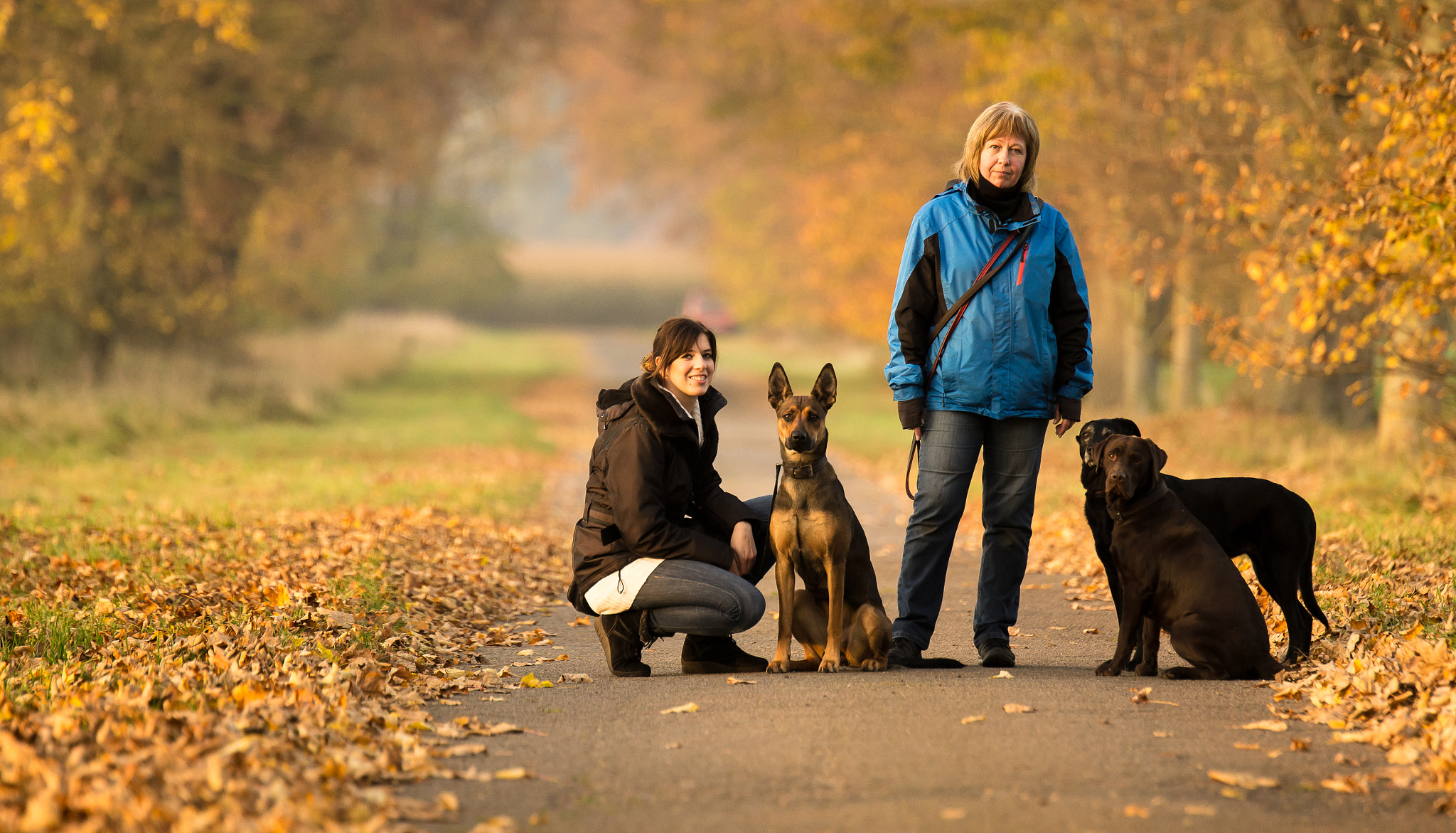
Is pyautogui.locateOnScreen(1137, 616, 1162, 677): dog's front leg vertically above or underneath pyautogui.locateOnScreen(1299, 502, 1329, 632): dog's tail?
underneath

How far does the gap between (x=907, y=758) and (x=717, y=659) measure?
6.04ft

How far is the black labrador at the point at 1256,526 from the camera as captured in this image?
6152mm

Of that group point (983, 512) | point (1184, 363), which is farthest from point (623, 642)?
point (1184, 363)

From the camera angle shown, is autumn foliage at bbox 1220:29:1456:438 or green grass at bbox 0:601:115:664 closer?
green grass at bbox 0:601:115:664

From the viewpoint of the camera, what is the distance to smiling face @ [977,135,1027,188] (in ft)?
20.2

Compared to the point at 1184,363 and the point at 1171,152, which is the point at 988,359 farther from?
the point at 1184,363

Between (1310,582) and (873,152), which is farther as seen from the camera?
(873,152)

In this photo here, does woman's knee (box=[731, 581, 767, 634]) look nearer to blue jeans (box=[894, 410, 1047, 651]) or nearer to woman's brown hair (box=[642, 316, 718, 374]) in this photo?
blue jeans (box=[894, 410, 1047, 651])

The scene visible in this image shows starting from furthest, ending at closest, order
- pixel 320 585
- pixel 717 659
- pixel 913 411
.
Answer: pixel 320 585 → pixel 717 659 → pixel 913 411

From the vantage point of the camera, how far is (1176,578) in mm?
5883

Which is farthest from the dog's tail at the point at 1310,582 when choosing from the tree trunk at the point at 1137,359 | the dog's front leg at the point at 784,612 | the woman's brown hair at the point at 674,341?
the tree trunk at the point at 1137,359

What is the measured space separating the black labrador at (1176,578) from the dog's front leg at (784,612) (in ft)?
4.63

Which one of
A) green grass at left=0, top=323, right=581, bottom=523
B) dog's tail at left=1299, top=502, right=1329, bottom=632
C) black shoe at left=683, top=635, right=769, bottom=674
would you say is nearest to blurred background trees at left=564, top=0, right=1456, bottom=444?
dog's tail at left=1299, top=502, right=1329, bottom=632

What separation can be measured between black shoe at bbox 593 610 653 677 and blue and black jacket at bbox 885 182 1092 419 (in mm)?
1588
